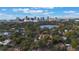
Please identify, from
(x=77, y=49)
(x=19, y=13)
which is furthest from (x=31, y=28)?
(x=77, y=49)

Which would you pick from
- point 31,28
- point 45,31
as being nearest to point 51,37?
point 45,31
